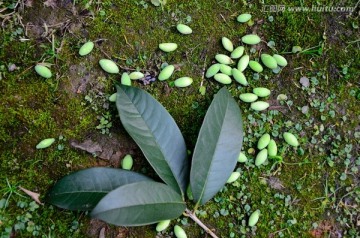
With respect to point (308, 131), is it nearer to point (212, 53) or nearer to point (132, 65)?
point (212, 53)

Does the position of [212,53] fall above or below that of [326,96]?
above

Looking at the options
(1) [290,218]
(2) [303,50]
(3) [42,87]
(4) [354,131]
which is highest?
(3) [42,87]

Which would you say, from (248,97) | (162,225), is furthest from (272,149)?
(162,225)

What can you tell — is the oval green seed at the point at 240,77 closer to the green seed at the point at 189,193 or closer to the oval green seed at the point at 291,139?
the oval green seed at the point at 291,139

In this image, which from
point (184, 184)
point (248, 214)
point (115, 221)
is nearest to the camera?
point (115, 221)

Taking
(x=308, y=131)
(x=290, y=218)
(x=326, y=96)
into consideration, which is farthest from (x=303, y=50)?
(x=290, y=218)

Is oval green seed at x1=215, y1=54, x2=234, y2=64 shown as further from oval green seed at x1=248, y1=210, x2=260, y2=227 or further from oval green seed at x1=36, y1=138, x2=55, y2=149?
oval green seed at x1=36, y1=138, x2=55, y2=149

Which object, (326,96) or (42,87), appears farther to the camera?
(326,96)

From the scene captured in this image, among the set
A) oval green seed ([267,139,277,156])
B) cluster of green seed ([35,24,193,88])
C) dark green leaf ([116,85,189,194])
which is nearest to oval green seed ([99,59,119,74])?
cluster of green seed ([35,24,193,88])
